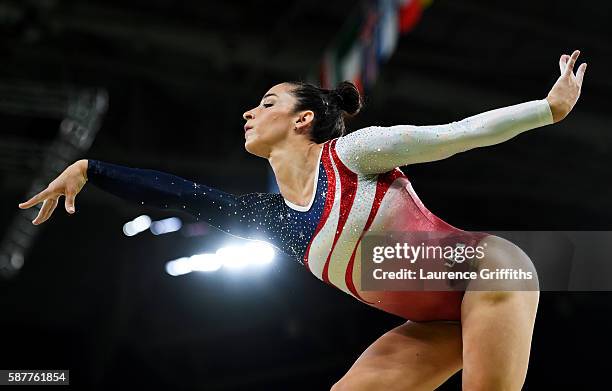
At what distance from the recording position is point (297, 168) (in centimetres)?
254

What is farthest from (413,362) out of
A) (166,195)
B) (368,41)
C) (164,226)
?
(164,226)

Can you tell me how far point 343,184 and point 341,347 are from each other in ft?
26.0

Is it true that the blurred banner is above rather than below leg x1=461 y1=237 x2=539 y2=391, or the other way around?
above

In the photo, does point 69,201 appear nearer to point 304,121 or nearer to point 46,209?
point 46,209

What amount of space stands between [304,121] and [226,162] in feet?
22.3

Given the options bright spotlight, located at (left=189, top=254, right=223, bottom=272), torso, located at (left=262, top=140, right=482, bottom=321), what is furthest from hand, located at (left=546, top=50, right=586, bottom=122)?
bright spotlight, located at (left=189, top=254, right=223, bottom=272)

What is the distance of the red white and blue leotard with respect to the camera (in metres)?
2.25

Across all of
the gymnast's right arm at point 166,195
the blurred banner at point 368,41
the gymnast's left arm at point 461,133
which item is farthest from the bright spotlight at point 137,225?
the gymnast's left arm at point 461,133

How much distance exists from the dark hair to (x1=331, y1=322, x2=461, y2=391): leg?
0.72 meters

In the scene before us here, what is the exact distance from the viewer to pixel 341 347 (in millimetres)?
10094

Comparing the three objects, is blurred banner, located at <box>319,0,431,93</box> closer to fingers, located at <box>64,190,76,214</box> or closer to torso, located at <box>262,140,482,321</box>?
torso, located at <box>262,140,482,321</box>

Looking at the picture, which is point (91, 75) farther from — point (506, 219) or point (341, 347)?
point (506, 219)

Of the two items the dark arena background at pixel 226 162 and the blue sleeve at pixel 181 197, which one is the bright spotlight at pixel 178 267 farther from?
the blue sleeve at pixel 181 197

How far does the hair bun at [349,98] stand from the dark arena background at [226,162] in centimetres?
284
